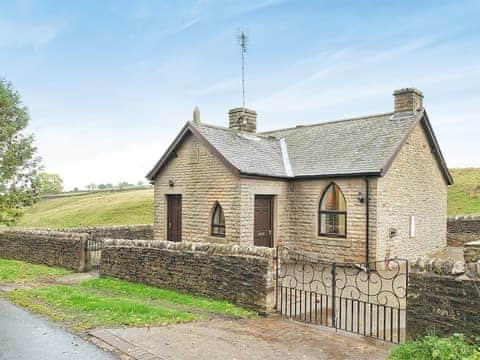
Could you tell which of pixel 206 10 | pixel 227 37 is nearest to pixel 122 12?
pixel 206 10

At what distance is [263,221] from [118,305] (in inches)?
325

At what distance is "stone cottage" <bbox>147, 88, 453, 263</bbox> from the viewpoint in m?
14.9

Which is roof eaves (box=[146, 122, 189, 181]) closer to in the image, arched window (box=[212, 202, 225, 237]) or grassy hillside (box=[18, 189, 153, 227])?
arched window (box=[212, 202, 225, 237])

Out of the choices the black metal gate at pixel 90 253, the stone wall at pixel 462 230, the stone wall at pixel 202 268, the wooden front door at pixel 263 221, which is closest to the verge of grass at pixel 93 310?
the stone wall at pixel 202 268

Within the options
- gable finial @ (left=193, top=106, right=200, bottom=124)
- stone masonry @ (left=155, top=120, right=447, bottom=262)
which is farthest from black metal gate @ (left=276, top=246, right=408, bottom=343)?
gable finial @ (left=193, top=106, right=200, bottom=124)

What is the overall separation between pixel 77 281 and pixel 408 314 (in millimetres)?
10515

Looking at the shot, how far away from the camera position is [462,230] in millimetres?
22297

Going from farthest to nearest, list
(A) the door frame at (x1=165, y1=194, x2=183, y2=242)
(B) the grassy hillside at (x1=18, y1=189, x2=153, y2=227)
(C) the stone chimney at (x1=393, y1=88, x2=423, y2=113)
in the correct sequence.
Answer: (B) the grassy hillside at (x1=18, y1=189, x2=153, y2=227) → (A) the door frame at (x1=165, y1=194, x2=183, y2=242) → (C) the stone chimney at (x1=393, y1=88, x2=423, y2=113)

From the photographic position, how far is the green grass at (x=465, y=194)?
3253 cm

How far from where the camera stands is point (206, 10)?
51.9 feet

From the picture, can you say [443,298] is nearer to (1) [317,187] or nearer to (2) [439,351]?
(2) [439,351]

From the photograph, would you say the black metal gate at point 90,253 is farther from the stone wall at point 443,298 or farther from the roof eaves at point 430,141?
the stone wall at point 443,298

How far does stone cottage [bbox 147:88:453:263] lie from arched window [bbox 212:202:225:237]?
41 mm

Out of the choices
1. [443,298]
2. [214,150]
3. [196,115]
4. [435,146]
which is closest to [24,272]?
[214,150]
